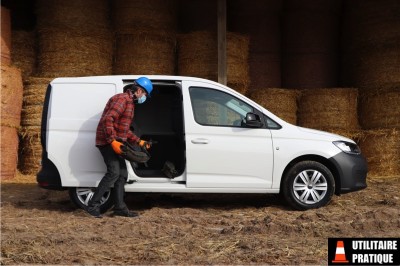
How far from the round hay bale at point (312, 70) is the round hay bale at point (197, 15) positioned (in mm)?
1922

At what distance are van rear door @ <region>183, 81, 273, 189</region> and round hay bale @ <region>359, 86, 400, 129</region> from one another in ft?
14.9

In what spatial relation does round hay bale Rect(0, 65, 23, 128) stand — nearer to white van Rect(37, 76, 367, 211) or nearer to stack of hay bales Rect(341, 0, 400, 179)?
white van Rect(37, 76, 367, 211)

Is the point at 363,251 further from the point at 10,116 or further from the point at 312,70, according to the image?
the point at 312,70

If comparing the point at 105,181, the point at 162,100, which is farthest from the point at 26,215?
the point at 162,100

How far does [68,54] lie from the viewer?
10.6 meters

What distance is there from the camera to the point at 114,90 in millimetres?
7320

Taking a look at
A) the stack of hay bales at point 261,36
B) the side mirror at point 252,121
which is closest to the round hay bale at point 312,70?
the stack of hay bales at point 261,36

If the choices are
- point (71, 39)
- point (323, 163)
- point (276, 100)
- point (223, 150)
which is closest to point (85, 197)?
point (223, 150)

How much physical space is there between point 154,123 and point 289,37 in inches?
207

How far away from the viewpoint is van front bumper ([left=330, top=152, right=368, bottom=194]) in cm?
734

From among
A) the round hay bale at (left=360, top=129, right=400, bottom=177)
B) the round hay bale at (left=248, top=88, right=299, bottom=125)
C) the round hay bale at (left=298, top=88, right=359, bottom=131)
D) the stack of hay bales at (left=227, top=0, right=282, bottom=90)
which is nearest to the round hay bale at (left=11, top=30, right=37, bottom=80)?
the stack of hay bales at (left=227, top=0, right=282, bottom=90)

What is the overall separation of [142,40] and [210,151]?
4.54 metres

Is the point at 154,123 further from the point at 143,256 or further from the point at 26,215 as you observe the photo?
the point at 143,256

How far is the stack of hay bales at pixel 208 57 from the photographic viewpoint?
35.7 feet
